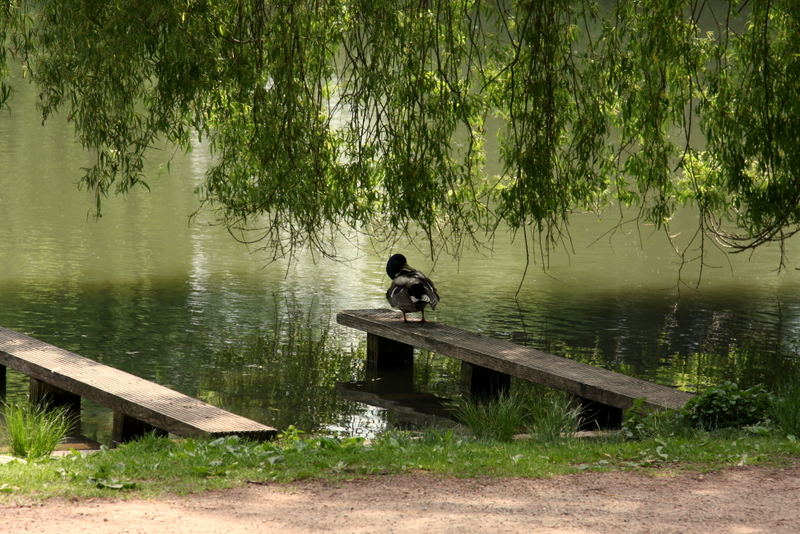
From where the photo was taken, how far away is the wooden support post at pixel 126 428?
783cm

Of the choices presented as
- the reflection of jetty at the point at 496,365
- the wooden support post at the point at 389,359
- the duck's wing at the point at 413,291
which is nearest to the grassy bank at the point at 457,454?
the reflection of jetty at the point at 496,365

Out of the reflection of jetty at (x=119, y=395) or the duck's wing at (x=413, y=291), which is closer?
the reflection of jetty at (x=119, y=395)

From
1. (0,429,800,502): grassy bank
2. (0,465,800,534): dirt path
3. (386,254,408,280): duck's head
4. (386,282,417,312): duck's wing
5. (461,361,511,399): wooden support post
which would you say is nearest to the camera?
(0,465,800,534): dirt path

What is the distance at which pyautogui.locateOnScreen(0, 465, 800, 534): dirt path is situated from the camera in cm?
470

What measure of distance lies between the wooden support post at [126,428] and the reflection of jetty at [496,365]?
3100 mm

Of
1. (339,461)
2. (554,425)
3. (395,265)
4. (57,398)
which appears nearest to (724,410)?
(554,425)

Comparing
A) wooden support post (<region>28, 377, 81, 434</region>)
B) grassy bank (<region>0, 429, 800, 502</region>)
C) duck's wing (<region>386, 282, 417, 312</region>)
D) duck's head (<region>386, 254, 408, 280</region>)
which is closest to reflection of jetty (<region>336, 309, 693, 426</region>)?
duck's wing (<region>386, 282, 417, 312</region>)

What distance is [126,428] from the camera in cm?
784

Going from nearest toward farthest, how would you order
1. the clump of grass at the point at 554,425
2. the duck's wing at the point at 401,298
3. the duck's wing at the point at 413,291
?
the clump of grass at the point at 554,425 → the duck's wing at the point at 413,291 → the duck's wing at the point at 401,298

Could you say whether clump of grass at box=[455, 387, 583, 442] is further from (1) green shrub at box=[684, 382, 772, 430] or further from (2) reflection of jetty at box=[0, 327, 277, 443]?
(2) reflection of jetty at box=[0, 327, 277, 443]

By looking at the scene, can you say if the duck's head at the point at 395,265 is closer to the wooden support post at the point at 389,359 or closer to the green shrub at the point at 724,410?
the wooden support post at the point at 389,359

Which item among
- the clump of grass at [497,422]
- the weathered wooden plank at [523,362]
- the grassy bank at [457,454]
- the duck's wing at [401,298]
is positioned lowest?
the clump of grass at [497,422]

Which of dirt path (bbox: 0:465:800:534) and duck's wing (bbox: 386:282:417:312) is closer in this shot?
dirt path (bbox: 0:465:800:534)

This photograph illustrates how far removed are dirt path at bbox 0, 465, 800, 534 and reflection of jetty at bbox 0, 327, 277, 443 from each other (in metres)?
1.73
